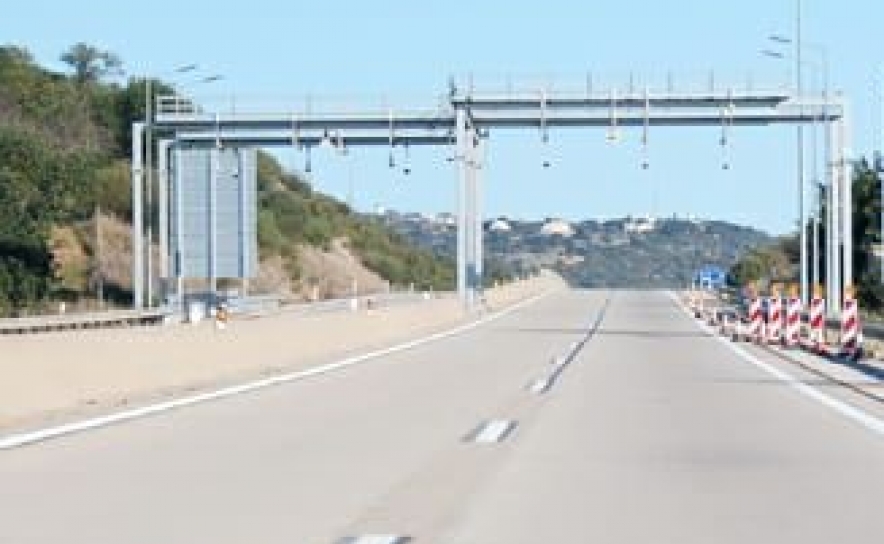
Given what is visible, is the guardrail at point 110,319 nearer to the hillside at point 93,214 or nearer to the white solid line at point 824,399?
the hillside at point 93,214

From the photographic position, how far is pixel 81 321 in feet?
221

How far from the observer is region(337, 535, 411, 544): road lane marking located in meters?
12.3

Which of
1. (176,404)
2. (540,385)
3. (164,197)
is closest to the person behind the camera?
(176,404)

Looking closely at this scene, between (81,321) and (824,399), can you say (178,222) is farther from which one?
(824,399)

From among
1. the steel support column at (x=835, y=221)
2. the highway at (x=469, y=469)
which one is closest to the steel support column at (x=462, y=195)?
the steel support column at (x=835, y=221)

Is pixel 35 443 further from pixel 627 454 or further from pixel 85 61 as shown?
pixel 85 61

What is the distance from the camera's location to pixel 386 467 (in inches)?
674

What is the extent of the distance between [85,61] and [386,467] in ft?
457

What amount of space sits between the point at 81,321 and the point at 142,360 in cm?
4055

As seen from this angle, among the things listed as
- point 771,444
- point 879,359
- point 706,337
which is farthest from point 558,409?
point 706,337

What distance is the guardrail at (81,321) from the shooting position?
207ft

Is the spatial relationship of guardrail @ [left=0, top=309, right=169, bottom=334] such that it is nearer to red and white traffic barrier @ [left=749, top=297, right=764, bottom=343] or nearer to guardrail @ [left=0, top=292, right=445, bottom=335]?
guardrail @ [left=0, top=292, right=445, bottom=335]

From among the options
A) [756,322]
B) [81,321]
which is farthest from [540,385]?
[81,321]

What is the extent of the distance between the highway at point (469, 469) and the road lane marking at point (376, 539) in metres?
0.02
